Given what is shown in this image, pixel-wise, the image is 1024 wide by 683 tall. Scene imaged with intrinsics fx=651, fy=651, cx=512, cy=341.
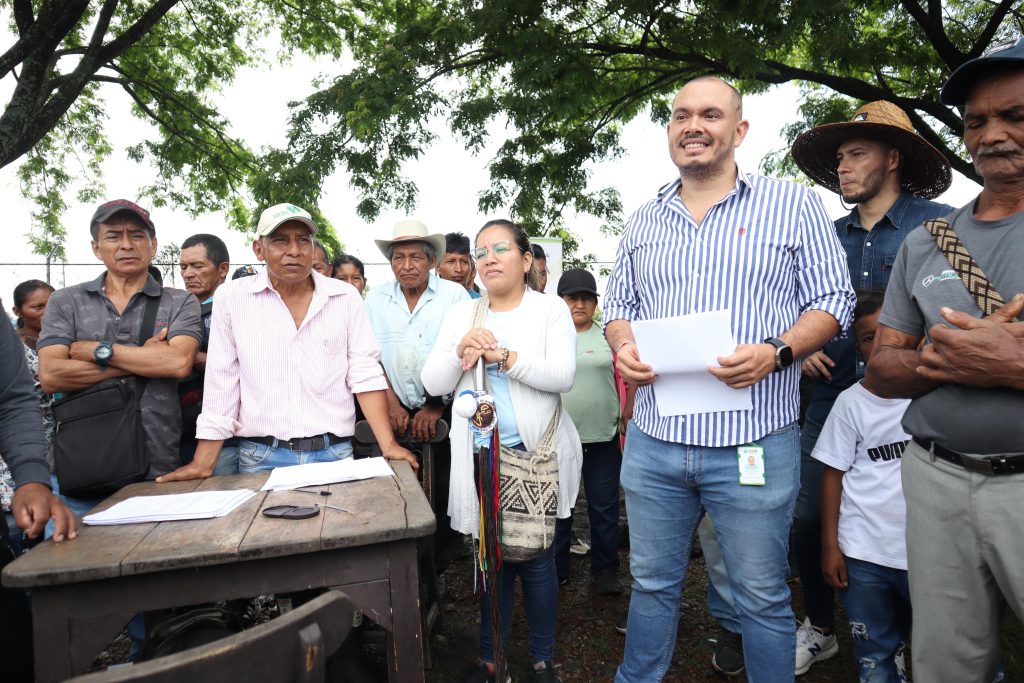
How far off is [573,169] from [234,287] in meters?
5.43

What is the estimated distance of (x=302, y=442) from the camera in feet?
9.02

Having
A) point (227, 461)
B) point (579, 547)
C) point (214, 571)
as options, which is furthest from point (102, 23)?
point (214, 571)

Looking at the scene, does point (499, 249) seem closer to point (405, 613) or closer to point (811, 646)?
point (405, 613)

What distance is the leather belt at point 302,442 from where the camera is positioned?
108 inches

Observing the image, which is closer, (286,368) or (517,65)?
(286,368)

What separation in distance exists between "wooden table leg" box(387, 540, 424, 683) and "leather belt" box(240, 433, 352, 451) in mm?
1048

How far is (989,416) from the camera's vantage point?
166 cm

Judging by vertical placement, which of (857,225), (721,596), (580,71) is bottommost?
(721,596)

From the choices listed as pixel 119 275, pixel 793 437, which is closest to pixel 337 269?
pixel 119 275

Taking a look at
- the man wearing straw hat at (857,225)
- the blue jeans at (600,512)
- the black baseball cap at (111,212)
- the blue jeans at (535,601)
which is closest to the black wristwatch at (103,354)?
the black baseball cap at (111,212)

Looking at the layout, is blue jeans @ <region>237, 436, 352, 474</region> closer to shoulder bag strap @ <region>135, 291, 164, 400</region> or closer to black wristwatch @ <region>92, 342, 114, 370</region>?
shoulder bag strap @ <region>135, 291, 164, 400</region>

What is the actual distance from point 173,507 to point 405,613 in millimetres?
851

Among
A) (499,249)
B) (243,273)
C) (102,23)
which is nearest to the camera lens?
(499,249)

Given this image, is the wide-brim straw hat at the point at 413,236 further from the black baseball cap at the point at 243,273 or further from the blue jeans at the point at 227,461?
the blue jeans at the point at 227,461
